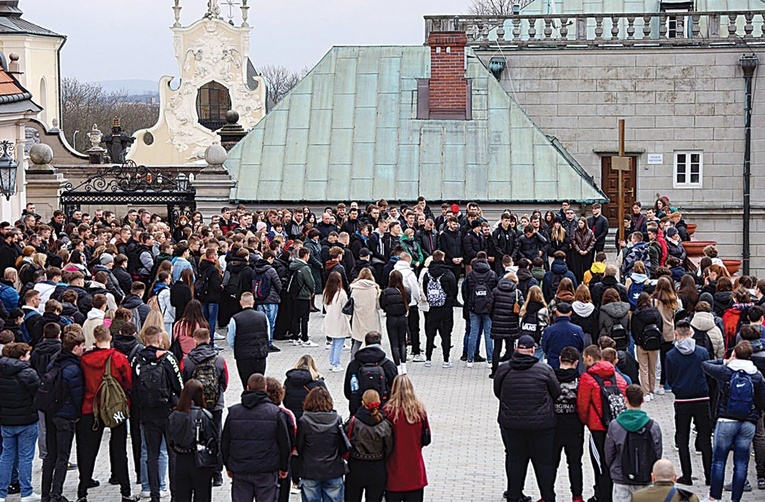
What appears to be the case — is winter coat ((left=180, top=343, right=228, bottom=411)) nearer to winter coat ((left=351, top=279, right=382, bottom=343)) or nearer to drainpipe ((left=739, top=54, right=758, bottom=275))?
winter coat ((left=351, top=279, right=382, bottom=343))

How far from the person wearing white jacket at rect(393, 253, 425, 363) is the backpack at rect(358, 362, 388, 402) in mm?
5064

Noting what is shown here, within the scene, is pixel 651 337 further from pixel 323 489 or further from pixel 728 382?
pixel 323 489

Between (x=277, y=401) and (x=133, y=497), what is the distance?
2.46m

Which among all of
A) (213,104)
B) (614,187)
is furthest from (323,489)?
(213,104)

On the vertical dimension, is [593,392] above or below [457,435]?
above

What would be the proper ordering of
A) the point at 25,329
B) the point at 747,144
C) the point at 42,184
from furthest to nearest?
the point at 747,144
the point at 42,184
the point at 25,329

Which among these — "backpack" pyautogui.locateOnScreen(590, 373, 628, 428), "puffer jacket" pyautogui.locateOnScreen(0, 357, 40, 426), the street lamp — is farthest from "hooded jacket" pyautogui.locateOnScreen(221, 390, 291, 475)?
the street lamp

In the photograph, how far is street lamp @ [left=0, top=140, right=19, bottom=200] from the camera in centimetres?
2289

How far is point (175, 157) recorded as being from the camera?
208ft

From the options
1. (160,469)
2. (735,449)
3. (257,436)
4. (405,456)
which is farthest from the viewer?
(160,469)

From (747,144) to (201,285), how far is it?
58.8ft

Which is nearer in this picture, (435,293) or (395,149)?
(435,293)

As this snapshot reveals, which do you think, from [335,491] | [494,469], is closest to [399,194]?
[494,469]

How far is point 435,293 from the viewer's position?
1859cm
